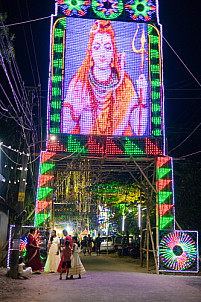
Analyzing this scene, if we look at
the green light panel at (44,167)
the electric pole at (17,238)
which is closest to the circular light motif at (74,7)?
the green light panel at (44,167)

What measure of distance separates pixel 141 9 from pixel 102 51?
10.5 feet

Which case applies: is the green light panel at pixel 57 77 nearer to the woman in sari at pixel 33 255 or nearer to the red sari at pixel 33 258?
the woman in sari at pixel 33 255

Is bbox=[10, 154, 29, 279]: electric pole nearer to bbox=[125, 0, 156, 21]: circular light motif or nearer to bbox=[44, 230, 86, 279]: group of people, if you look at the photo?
bbox=[44, 230, 86, 279]: group of people

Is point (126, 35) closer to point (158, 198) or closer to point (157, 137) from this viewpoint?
point (157, 137)

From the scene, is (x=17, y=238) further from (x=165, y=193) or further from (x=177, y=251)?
(x=165, y=193)

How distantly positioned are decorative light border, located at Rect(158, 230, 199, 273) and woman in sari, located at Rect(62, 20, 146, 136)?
4.90m

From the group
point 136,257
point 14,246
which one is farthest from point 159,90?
point 136,257

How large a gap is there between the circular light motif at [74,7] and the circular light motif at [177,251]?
1158 centimetres

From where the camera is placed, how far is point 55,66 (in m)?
17.2

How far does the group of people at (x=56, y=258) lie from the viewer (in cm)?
1237

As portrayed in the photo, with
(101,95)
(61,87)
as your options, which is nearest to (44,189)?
(61,87)

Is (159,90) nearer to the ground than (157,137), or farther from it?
farther from it

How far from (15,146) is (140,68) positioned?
967 cm

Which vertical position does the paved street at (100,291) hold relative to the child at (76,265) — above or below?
below
